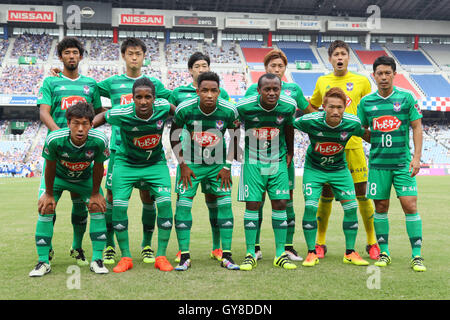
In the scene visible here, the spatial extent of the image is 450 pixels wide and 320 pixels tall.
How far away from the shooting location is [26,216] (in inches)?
389

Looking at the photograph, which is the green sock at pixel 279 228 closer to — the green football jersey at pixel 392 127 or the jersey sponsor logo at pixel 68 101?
the green football jersey at pixel 392 127

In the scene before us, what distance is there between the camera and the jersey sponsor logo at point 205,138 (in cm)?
500

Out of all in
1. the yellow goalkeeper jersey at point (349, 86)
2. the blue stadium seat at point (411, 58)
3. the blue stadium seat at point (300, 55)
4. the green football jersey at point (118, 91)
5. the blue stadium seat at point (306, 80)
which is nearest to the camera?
the green football jersey at point (118, 91)

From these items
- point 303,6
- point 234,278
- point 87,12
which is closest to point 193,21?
point 87,12

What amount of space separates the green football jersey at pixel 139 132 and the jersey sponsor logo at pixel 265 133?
108 cm

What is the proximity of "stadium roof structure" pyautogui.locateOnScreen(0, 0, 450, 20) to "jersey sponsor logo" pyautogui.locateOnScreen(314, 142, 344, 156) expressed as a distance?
4037 centimetres

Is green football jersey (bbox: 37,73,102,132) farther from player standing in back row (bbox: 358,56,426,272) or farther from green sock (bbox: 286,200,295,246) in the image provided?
player standing in back row (bbox: 358,56,426,272)

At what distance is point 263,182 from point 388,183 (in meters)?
1.50

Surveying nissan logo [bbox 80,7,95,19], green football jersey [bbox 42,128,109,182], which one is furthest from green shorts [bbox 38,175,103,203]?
nissan logo [bbox 80,7,95,19]

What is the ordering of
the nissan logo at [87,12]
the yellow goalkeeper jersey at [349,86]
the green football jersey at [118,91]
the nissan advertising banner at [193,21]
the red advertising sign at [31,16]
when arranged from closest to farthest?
the green football jersey at [118,91]
the yellow goalkeeper jersey at [349,86]
the red advertising sign at [31,16]
the nissan logo at [87,12]
the nissan advertising banner at [193,21]

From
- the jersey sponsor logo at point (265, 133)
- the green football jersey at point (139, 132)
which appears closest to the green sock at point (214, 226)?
the green football jersey at point (139, 132)

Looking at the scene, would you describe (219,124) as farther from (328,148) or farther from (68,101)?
(68,101)
